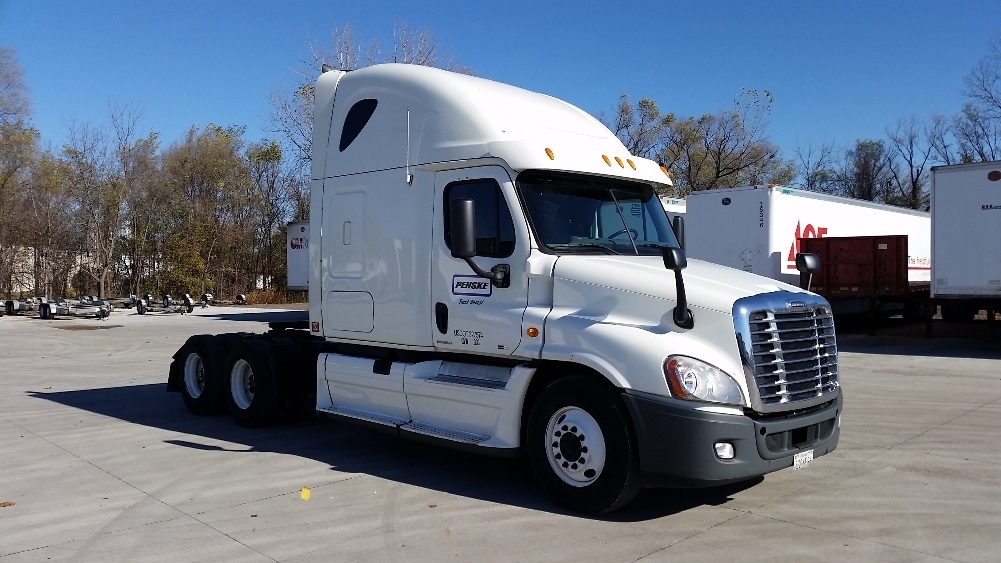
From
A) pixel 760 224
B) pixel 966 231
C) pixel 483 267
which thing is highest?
pixel 760 224

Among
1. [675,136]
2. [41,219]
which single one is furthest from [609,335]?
[675,136]

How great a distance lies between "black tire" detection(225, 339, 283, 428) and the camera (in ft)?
28.8

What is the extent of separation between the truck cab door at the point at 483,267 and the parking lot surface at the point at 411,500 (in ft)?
4.12

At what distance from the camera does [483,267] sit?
6484mm

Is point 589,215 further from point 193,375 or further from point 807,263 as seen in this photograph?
point 193,375

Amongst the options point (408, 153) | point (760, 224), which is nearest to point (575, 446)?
point (408, 153)

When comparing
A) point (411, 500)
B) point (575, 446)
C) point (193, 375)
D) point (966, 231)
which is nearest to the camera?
point (575, 446)

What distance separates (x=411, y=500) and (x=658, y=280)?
8.28 ft

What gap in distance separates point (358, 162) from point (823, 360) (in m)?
4.44

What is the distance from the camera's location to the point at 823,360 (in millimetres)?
6066

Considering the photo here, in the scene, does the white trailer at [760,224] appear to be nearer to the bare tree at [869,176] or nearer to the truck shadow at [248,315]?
the truck shadow at [248,315]

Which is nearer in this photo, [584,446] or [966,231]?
[584,446]

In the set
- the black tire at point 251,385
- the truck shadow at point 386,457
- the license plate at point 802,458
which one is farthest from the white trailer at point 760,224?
the license plate at point 802,458

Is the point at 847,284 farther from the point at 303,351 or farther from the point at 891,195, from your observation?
the point at 891,195
